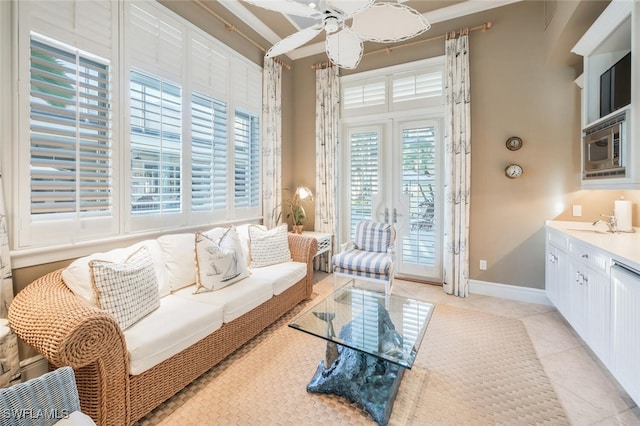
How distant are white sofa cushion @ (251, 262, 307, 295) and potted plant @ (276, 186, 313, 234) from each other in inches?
37.1

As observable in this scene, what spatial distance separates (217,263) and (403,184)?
2.72 metres

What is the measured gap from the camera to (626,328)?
167 cm

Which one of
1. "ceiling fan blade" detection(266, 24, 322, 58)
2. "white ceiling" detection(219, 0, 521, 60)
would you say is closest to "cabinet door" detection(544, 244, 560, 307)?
"white ceiling" detection(219, 0, 521, 60)

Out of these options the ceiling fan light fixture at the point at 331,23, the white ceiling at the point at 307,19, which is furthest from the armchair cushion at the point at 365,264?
the white ceiling at the point at 307,19

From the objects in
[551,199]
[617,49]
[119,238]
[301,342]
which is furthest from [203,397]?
[617,49]

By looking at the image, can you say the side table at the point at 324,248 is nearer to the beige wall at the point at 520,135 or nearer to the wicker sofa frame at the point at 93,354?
the beige wall at the point at 520,135

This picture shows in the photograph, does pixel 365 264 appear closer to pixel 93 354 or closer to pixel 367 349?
pixel 367 349

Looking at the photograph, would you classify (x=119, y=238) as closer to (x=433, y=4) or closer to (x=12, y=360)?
(x=12, y=360)

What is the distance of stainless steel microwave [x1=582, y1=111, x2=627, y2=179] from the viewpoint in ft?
6.85

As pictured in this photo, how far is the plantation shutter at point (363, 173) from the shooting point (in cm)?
414

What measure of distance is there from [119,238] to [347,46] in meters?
2.50

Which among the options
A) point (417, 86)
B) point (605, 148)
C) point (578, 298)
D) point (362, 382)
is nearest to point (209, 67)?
point (417, 86)

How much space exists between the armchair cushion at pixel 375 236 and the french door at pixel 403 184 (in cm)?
41

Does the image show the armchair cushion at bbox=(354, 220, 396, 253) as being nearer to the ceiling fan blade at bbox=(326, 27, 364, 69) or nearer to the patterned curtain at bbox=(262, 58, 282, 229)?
the patterned curtain at bbox=(262, 58, 282, 229)
